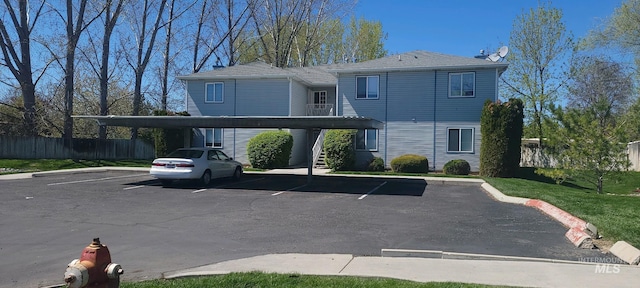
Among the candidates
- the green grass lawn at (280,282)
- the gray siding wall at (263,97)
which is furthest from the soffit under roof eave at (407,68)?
the green grass lawn at (280,282)

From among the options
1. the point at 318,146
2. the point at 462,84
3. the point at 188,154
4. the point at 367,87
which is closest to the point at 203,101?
the point at 318,146

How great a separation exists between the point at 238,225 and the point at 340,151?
15.4 meters

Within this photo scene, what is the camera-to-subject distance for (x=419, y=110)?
26.2m

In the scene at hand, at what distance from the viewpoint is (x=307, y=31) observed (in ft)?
150

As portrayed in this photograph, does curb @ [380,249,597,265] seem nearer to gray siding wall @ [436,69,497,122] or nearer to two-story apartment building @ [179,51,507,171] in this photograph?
two-story apartment building @ [179,51,507,171]

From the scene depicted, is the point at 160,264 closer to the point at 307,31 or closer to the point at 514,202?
the point at 514,202

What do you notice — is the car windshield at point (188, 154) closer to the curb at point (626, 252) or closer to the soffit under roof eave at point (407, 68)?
the soffit under roof eave at point (407, 68)

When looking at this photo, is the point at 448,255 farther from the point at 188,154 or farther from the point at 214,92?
the point at 214,92

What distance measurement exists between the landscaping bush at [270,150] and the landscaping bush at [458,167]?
8.65m

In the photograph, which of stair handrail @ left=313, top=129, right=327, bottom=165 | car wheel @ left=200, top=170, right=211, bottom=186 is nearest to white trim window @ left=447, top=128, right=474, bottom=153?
stair handrail @ left=313, top=129, right=327, bottom=165

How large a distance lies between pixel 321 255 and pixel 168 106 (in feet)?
122

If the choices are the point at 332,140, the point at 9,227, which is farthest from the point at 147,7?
the point at 9,227

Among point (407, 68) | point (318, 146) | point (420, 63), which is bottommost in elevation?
point (318, 146)

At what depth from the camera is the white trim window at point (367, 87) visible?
26984 mm
